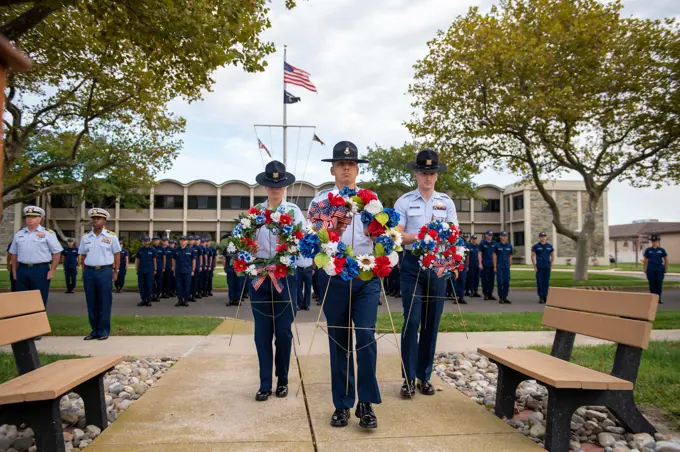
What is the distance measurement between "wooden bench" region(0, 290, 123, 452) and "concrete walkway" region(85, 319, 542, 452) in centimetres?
30

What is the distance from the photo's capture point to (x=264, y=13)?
10453 mm

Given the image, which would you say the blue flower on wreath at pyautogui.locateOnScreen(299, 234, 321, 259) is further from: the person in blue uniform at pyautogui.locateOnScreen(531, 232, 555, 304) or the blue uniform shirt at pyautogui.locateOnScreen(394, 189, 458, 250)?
the person in blue uniform at pyautogui.locateOnScreen(531, 232, 555, 304)

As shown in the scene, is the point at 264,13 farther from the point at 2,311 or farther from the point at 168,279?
the point at 168,279

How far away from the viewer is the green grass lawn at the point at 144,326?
29.2 feet

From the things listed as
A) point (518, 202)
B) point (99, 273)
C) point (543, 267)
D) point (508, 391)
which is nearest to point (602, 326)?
point (508, 391)

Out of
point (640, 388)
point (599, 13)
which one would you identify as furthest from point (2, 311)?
point (599, 13)

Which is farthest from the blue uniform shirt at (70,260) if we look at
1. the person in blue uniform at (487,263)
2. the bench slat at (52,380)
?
the bench slat at (52,380)

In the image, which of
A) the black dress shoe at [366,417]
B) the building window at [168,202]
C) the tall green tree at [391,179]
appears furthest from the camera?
the building window at [168,202]

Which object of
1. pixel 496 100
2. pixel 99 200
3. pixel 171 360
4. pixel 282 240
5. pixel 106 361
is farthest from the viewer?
pixel 99 200

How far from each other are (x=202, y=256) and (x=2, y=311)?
42.4ft

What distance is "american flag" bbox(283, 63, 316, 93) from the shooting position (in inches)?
858

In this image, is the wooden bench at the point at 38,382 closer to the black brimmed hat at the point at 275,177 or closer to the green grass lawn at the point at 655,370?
the black brimmed hat at the point at 275,177

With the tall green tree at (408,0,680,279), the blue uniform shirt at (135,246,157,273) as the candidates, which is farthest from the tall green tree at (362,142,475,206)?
the blue uniform shirt at (135,246,157,273)

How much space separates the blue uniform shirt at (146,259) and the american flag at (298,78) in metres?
9.67
